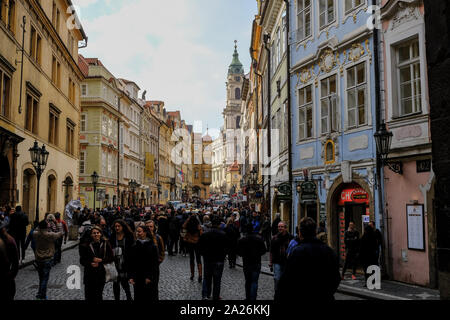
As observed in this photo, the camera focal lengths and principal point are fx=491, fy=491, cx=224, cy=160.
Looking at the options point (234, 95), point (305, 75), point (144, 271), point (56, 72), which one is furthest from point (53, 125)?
point (234, 95)

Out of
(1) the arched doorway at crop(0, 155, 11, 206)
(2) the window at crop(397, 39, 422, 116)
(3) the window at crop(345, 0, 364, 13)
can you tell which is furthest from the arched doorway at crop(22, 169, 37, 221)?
(2) the window at crop(397, 39, 422, 116)

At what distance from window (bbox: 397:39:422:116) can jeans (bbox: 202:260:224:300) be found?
23.0ft

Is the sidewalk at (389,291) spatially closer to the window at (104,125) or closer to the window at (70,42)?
the window at (70,42)

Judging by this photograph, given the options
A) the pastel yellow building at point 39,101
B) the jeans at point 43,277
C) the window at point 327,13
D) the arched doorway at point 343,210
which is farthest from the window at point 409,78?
the pastel yellow building at point 39,101

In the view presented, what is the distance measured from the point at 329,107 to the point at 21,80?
14021mm

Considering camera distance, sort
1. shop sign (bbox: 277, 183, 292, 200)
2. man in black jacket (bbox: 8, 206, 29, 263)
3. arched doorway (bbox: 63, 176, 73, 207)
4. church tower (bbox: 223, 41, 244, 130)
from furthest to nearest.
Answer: church tower (bbox: 223, 41, 244, 130), arched doorway (bbox: 63, 176, 73, 207), shop sign (bbox: 277, 183, 292, 200), man in black jacket (bbox: 8, 206, 29, 263)

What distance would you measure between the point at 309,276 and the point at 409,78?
10.1m

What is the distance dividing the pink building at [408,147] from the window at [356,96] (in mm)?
1065

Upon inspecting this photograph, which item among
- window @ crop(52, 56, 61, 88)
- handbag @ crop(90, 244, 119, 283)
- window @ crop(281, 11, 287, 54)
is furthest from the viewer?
window @ crop(52, 56, 61, 88)

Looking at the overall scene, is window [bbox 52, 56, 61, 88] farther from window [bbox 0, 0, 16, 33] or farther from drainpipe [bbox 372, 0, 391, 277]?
drainpipe [bbox 372, 0, 391, 277]

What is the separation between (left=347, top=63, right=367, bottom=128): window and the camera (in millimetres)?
15312
